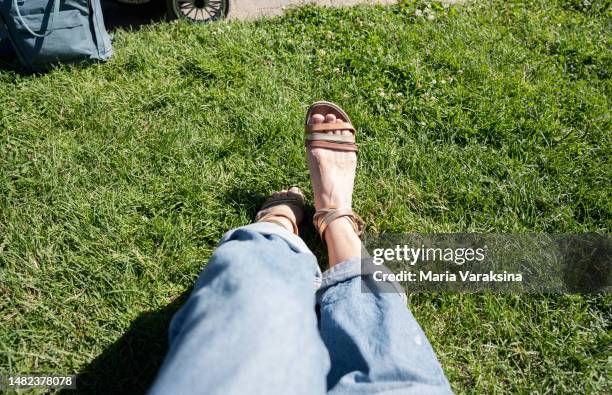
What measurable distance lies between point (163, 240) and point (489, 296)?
1641 millimetres

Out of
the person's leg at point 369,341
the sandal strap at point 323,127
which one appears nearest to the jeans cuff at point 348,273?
the person's leg at point 369,341

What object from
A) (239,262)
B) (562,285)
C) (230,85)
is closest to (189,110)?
(230,85)

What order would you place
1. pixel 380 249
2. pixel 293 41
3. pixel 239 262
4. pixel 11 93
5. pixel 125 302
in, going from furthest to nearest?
pixel 293 41 < pixel 11 93 < pixel 380 249 < pixel 125 302 < pixel 239 262

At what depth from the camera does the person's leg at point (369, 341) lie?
4.67ft

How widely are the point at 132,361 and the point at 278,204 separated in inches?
38.8

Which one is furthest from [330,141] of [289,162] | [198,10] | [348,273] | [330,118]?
[198,10]

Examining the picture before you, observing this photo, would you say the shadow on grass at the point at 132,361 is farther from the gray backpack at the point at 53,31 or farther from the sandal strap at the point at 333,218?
the gray backpack at the point at 53,31

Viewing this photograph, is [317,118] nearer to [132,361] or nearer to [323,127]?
[323,127]

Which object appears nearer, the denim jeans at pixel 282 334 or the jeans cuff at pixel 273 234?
the denim jeans at pixel 282 334

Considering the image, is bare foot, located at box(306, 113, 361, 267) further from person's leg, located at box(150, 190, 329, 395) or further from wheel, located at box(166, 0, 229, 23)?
wheel, located at box(166, 0, 229, 23)

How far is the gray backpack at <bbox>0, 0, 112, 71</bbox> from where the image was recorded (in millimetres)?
2496

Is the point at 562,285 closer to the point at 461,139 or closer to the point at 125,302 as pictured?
the point at 461,139

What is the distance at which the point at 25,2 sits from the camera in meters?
2.49

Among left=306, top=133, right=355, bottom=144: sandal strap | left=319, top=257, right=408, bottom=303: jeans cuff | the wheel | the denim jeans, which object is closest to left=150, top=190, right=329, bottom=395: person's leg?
the denim jeans
